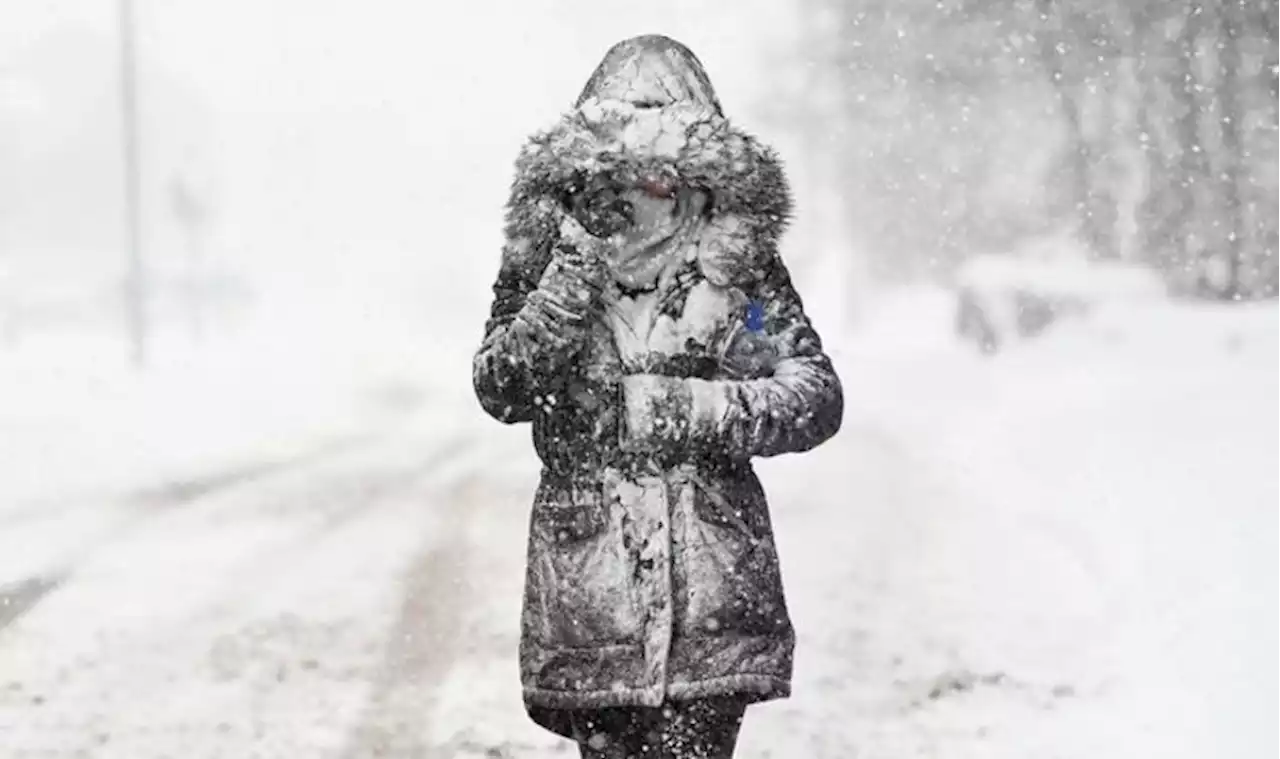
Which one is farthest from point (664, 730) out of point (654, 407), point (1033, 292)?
point (1033, 292)

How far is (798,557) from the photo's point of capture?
365cm

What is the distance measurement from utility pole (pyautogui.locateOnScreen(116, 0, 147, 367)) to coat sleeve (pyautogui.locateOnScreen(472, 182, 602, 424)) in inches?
107

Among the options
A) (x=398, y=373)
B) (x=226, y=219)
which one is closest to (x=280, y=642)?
(x=398, y=373)

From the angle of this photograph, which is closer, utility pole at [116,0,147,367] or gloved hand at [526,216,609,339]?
gloved hand at [526,216,609,339]

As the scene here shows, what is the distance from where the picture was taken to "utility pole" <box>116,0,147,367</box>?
159 inches

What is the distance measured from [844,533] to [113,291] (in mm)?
2510

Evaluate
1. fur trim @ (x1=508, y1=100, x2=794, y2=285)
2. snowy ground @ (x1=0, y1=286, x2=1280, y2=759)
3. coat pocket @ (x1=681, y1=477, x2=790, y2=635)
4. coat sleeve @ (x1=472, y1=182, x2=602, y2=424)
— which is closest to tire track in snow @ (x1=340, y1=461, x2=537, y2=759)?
snowy ground @ (x1=0, y1=286, x2=1280, y2=759)

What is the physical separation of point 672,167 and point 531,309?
23 centimetres

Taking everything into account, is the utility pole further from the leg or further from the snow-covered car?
the leg

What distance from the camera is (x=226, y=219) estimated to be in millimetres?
4066

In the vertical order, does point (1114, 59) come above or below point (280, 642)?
above

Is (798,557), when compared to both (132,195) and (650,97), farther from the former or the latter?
(132,195)

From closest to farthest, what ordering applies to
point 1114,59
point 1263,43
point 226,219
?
point 226,219, point 1263,43, point 1114,59

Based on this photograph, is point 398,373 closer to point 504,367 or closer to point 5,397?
point 5,397
